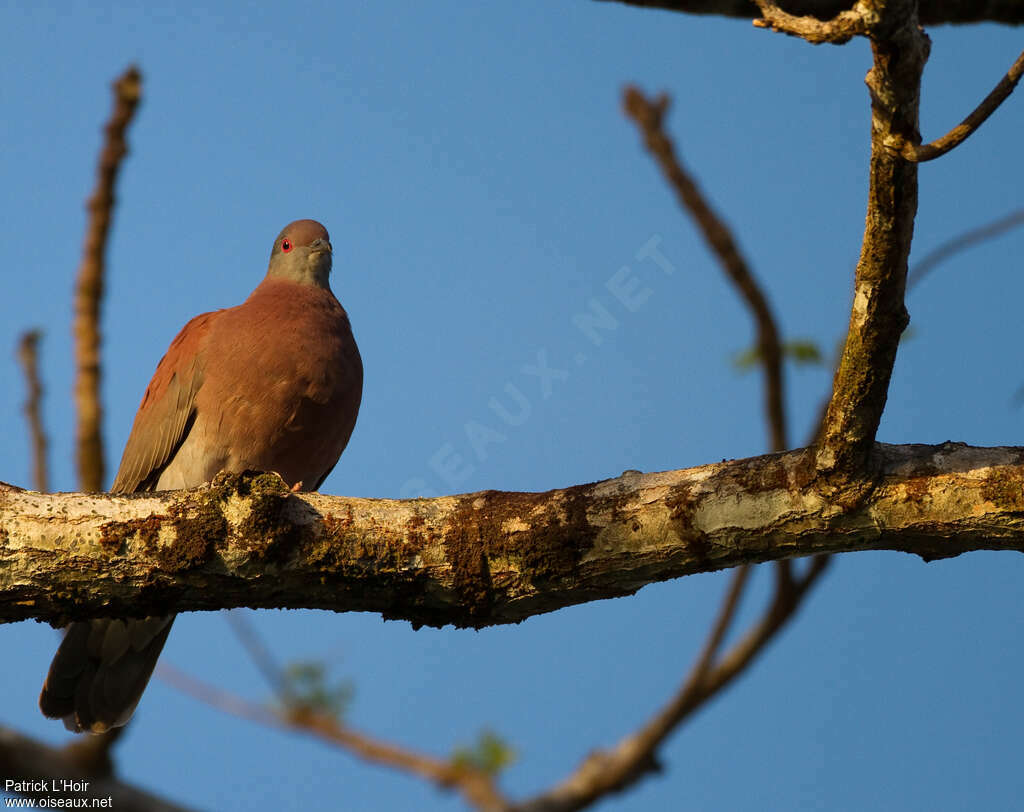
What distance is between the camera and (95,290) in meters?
5.79

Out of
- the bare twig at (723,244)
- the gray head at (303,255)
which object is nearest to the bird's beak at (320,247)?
the gray head at (303,255)

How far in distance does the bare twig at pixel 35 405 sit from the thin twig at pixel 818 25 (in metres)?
4.59

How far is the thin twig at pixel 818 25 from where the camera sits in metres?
2.47

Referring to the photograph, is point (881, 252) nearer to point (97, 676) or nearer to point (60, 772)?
point (60, 772)

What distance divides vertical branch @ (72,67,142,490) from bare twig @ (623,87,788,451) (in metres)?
2.60

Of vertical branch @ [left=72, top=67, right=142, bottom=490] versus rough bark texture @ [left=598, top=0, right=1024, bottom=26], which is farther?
vertical branch @ [left=72, top=67, right=142, bottom=490]

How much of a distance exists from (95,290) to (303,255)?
52.3 inches

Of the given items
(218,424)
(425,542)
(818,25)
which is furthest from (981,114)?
(218,424)

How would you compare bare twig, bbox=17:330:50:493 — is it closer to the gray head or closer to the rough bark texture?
the gray head

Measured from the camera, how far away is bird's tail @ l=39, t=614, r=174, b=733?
5395mm

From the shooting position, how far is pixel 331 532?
12.1ft

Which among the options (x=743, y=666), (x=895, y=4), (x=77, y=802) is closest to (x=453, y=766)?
(x=743, y=666)

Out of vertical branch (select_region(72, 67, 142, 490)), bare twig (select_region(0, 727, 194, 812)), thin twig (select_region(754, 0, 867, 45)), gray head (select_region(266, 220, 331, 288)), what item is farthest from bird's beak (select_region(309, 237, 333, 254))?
thin twig (select_region(754, 0, 867, 45))

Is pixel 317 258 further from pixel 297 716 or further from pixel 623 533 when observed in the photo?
pixel 623 533
